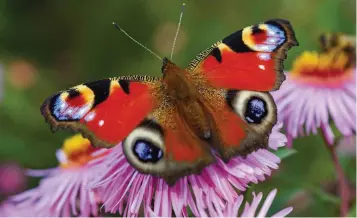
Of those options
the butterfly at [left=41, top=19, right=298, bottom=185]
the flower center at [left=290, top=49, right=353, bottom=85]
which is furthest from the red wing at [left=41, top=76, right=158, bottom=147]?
the flower center at [left=290, top=49, right=353, bottom=85]

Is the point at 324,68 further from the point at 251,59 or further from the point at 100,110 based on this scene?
the point at 100,110

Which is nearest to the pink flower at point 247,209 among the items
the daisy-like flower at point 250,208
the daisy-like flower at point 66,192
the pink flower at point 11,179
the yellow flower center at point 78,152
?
the daisy-like flower at point 250,208

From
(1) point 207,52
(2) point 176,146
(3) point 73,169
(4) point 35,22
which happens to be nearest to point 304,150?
(3) point 73,169

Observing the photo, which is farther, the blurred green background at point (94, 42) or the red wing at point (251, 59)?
the blurred green background at point (94, 42)

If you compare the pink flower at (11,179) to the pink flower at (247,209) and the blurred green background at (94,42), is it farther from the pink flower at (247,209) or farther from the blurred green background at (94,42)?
the pink flower at (247,209)

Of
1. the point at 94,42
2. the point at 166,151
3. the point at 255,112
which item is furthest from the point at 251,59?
the point at 94,42

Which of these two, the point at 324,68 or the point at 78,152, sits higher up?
the point at 324,68

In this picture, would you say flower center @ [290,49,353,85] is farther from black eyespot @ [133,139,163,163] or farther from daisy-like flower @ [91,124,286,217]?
black eyespot @ [133,139,163,163]
